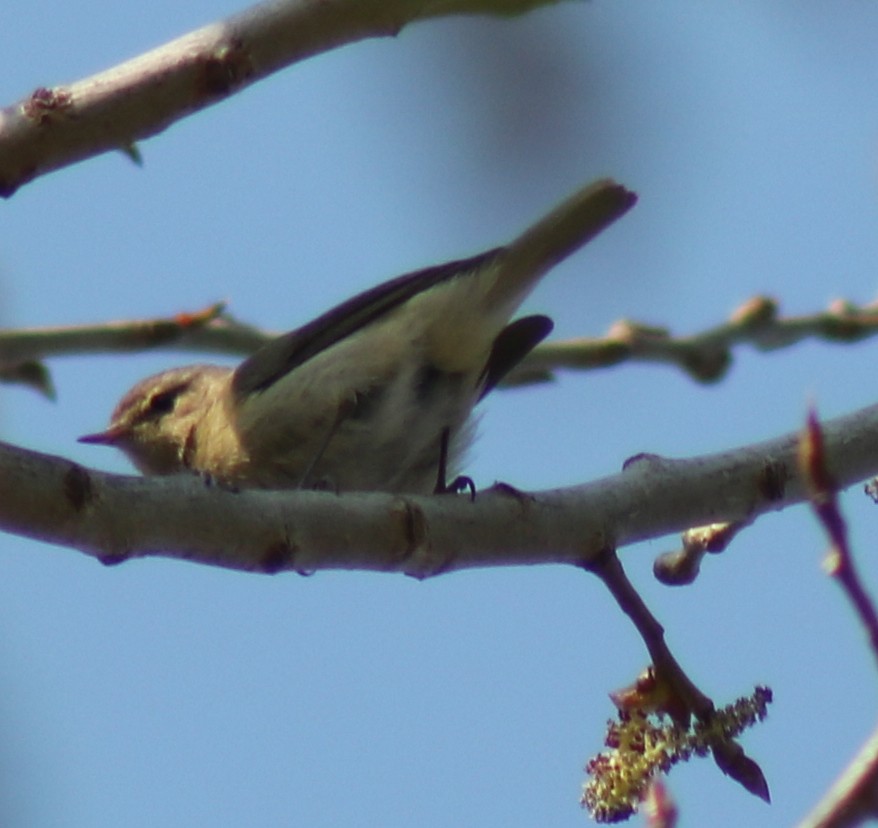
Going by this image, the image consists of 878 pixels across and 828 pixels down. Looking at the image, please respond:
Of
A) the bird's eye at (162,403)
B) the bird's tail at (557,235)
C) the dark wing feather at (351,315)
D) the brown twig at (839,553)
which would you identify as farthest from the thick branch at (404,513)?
the bird's eye at (162,403)

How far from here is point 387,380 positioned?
467 cm

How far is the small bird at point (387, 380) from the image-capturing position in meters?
4.62

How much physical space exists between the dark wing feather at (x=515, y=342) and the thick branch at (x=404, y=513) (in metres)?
1.20

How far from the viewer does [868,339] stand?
3.65 metres

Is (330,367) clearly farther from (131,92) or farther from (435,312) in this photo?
(131,92)

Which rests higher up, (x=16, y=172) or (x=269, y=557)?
(x=16, y=172)

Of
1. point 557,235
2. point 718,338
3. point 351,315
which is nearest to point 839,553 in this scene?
point 718,338

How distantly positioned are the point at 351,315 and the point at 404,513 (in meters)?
2.16

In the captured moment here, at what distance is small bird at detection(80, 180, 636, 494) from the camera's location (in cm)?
462

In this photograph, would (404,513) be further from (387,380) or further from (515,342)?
(387,380)

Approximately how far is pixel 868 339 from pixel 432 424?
1542mm

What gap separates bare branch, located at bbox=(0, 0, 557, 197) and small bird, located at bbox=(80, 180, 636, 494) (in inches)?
79.5

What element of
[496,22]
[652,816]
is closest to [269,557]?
[496,22]

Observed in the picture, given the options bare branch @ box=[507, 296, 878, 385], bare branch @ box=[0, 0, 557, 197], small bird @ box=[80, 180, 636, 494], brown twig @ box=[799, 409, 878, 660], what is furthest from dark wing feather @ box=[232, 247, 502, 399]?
brown twig @ box=[799, 409, 878, 660]
